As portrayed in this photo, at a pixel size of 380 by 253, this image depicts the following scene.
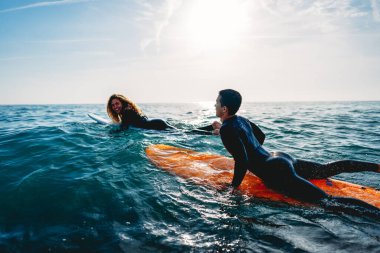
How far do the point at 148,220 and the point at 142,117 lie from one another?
5.89 meters

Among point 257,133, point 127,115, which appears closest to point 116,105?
point 127,115

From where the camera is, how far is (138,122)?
8.62 m

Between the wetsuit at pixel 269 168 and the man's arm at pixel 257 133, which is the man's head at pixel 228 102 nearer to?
the wetsuit at pixel 269 168

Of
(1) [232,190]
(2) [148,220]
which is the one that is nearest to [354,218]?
(1) [232,190]

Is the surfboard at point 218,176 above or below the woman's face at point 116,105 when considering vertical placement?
below

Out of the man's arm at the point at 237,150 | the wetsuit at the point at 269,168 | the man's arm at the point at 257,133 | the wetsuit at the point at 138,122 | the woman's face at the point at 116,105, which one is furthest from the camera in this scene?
the wetsuit at the point at 138,122

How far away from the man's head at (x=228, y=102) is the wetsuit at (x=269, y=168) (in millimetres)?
123

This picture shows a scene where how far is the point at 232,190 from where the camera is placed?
12.7 feet

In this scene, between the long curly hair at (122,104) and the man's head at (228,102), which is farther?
the long curly hair at (122,104)

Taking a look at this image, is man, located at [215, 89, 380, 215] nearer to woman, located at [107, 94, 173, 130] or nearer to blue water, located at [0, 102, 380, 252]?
blue water, located at [0, 102, 380, 252]

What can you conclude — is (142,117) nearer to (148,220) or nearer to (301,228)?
(148,220)

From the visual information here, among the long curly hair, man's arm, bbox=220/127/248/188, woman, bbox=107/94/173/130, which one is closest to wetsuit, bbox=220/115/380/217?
man's arm, bbox=220/127/248/188

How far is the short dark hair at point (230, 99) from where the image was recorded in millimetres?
3633

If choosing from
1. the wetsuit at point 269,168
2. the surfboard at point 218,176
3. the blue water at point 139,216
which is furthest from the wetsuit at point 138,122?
the wetsuit at point 269,168
